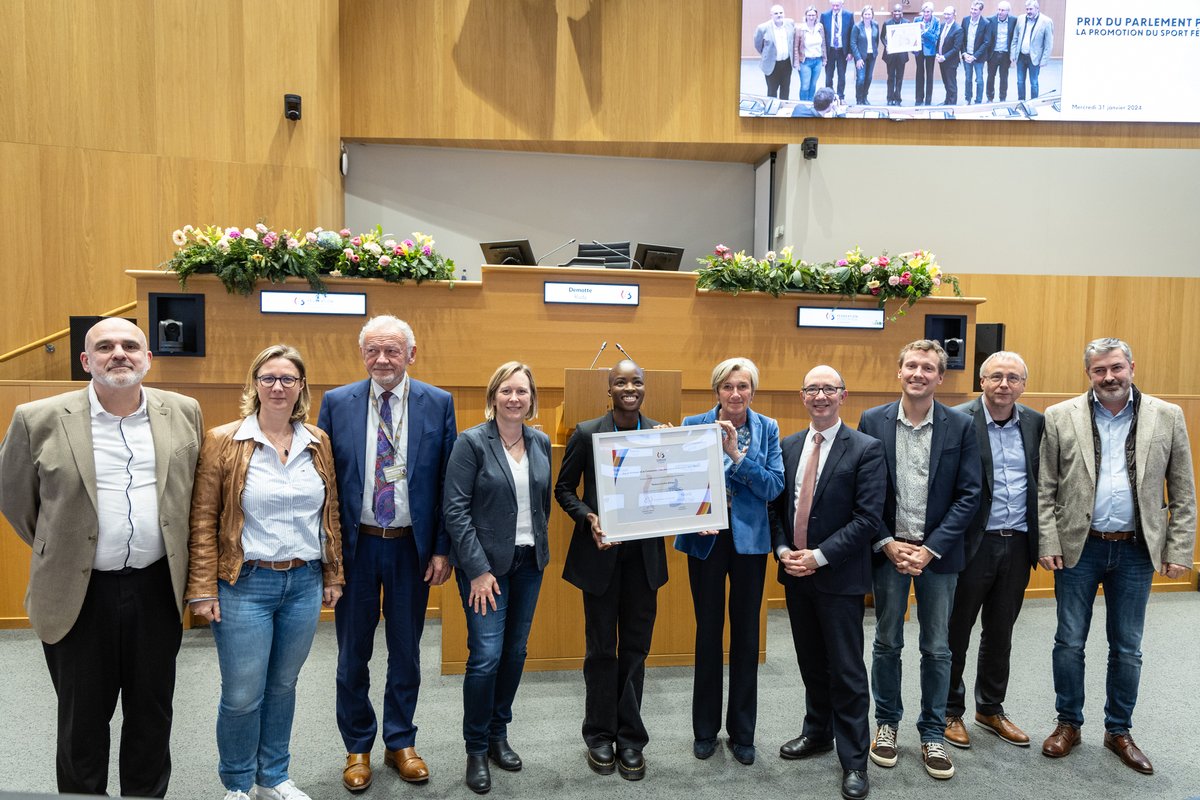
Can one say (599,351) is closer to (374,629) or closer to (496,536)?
(496,536)

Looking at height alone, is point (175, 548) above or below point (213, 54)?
below

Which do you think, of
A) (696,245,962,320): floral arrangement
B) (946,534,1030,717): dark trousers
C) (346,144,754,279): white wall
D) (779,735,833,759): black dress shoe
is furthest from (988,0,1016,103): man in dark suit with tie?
(779,735,833,759): black dress shoe

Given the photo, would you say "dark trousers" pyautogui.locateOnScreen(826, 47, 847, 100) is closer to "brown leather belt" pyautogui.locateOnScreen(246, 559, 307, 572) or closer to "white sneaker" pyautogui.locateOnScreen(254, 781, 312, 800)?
"brown leather belt" pyautogui.locateOnScreen(246, 559, 307, 572)

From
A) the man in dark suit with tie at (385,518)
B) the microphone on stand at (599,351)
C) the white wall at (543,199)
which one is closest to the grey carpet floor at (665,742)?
the man in dark suit with tie at (385,518)

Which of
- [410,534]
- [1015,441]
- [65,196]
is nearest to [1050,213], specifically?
[1015,441]

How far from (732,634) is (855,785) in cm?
70

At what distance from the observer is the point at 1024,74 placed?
273 inches

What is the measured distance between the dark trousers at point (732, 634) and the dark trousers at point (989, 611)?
940 millimetres

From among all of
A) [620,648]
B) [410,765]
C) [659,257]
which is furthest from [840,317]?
[410,765]

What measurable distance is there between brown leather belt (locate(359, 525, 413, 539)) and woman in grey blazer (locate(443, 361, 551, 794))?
0.65 feet

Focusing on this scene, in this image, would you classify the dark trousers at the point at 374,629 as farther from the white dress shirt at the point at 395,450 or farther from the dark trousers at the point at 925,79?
the dark trousers at the point at 925,79

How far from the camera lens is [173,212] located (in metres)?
6.27

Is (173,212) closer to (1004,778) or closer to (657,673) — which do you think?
(657,673)

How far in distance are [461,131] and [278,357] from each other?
5335 mm
